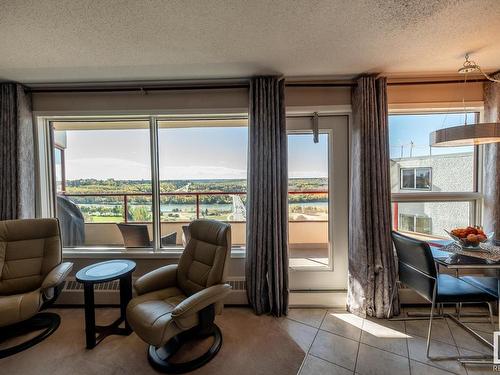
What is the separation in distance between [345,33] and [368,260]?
1976mm

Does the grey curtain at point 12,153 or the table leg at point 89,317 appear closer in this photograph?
the table leg at point 89,317

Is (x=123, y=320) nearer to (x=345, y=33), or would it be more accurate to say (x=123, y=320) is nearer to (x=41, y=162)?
(x=41, y=162)

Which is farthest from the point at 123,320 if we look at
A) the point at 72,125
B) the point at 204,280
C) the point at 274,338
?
the point at 72,125

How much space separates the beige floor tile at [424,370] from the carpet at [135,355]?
0.78 metres

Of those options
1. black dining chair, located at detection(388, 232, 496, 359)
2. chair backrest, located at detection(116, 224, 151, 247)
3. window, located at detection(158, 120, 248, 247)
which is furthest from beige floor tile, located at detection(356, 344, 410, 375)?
chair backrest, located at detection(116, 224, 151, 247)

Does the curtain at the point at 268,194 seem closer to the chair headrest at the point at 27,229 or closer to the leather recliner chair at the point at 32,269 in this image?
the leather recliner chair at the point at 32,269

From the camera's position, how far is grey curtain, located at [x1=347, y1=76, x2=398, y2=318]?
2283 millimetres

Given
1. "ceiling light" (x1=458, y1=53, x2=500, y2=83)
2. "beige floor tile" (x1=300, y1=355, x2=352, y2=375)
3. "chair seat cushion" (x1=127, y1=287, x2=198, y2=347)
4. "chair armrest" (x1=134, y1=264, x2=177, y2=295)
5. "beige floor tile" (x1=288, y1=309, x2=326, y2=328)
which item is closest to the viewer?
"chair seat cushion" (x1=127, y1=287, x2=198, y2=347)

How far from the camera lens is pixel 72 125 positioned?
2.79 metres

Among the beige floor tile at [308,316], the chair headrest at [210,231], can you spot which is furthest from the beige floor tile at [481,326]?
the chair headrest at [210,231]

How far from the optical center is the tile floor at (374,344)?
66.8 inches

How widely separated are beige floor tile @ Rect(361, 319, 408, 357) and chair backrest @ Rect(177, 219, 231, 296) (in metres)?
1.36

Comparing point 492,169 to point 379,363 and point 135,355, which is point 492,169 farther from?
point 135,355

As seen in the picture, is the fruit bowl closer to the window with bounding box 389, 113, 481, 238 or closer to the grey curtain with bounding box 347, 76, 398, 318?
the grey curtain with bounding box 347, 76, 398, 318
